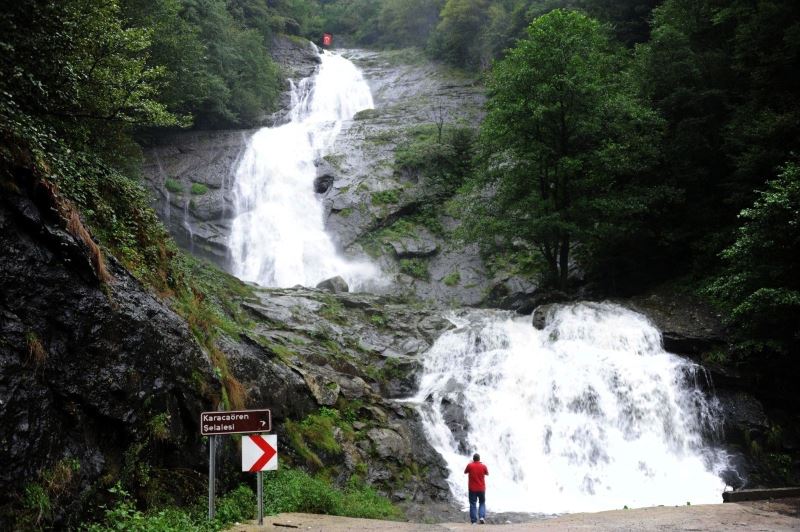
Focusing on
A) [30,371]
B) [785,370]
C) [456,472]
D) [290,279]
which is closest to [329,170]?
[290,279]

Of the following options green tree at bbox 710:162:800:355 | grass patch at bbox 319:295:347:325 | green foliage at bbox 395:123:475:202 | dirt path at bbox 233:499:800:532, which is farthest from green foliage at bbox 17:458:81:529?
green foliage at bbox 395:123:475:202

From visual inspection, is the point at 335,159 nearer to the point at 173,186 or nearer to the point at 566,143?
the point at 173,186

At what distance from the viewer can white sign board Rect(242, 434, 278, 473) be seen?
7.75 m

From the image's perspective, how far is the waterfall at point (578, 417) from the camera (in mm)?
Result: 13258

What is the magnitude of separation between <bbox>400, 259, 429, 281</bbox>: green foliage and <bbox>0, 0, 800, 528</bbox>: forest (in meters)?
3.83

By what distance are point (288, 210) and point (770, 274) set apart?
22420mm

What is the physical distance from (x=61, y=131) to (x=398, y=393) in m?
11.6

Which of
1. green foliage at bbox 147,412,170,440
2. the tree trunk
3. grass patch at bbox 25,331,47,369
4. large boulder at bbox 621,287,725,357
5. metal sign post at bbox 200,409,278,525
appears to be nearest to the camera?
grass patch at bbox 25,331,47,369

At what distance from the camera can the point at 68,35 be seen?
9.38m

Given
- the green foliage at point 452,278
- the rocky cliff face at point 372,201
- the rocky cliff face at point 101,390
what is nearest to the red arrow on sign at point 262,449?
the rocky cliff face at point 101,390

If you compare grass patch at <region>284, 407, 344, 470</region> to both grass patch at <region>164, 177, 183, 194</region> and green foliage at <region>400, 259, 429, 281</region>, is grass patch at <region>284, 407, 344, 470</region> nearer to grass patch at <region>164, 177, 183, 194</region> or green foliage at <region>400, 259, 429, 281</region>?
green foliage at <region>400, 259, 429, 281</region>

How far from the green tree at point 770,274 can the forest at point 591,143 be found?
5 centimetres

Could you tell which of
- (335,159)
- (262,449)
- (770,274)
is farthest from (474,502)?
(335,159)

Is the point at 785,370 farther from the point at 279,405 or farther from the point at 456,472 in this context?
the point at 279,405
